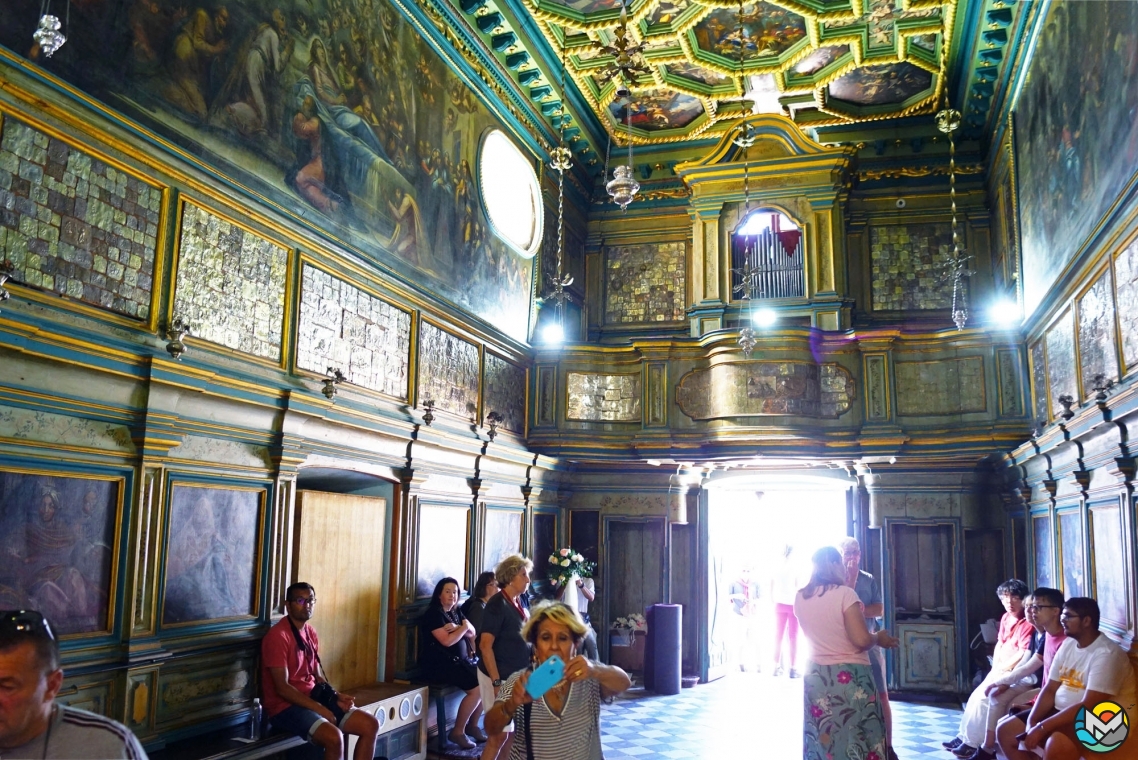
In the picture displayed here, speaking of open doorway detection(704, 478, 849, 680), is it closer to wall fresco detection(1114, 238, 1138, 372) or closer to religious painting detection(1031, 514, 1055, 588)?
religious painting detection(1031, 514, 1055, 588)

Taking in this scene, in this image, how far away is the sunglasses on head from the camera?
244cm

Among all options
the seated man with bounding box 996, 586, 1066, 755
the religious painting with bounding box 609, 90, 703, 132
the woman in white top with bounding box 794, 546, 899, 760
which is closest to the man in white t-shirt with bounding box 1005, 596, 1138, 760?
the seated man with bounding box 996, 586, 1066, 755

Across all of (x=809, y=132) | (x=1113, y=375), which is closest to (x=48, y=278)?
(x=1113, y=375)

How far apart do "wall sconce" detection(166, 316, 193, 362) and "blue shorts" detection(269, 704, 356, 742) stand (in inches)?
105

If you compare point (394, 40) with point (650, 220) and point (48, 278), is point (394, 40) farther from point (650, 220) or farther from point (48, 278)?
point (650, 220)

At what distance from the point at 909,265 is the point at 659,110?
468 cm

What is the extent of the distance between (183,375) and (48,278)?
3.48 ft

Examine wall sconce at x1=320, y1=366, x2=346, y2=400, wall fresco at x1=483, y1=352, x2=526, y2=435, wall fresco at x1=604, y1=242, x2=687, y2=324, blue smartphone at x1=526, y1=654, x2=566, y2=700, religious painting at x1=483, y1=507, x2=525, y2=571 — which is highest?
wall fresco at x1=604, y1=242, x2=687, y2=324

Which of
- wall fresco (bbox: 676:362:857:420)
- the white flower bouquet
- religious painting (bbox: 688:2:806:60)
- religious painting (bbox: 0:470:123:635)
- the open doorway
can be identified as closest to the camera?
religious painting (bbox: 0:470:123:635)

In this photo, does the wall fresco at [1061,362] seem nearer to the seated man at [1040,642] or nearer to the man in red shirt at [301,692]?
the seated man at [1040,642]

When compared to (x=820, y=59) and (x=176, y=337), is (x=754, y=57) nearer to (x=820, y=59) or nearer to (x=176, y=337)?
(x=820, y=59)

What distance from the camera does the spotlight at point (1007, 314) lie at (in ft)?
36.8

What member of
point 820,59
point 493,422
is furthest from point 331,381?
point 820,59

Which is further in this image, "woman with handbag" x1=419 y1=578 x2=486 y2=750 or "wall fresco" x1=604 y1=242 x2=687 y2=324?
"wall fresco" x1=604 y1=242 x2=687 y2=324
